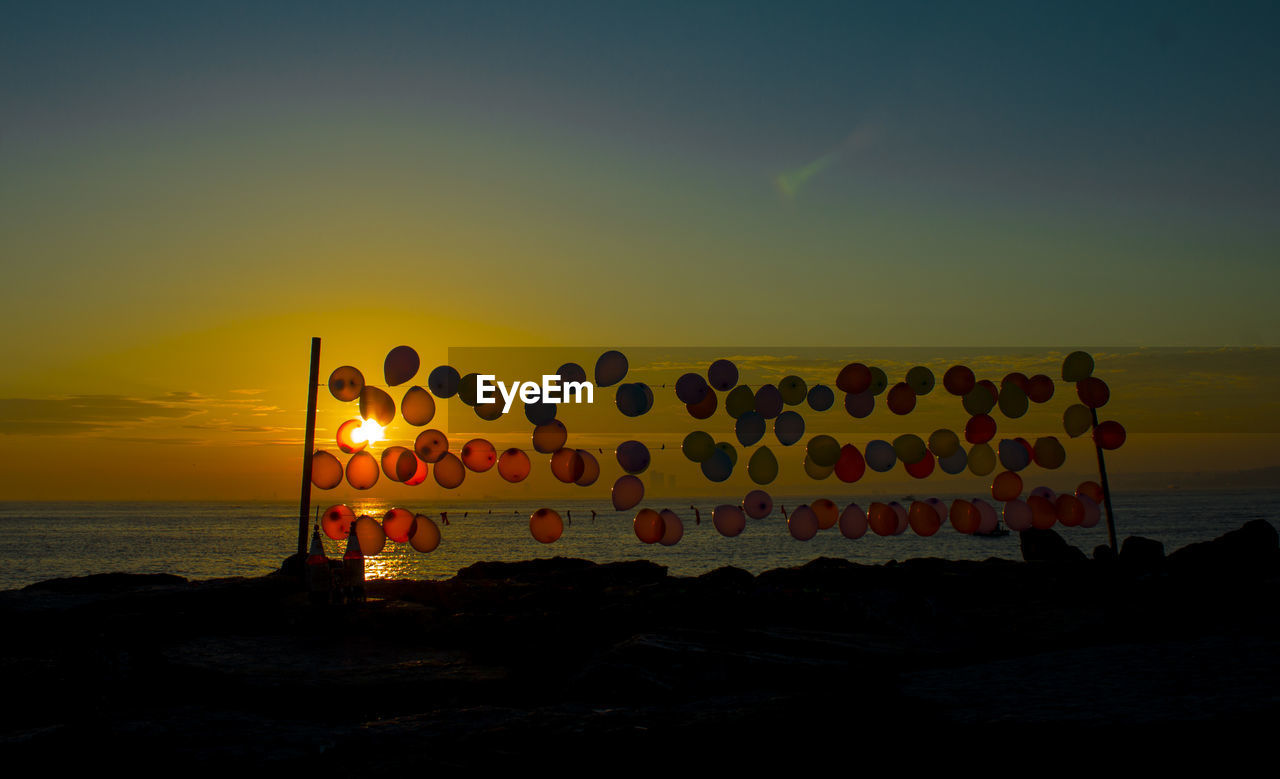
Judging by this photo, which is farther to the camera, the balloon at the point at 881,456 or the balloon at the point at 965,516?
the balloon at the point at 965,516

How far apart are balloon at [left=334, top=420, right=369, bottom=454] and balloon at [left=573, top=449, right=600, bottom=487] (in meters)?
2.79

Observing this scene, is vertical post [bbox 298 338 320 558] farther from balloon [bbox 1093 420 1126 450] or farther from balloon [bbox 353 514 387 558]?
balloon [bbox 1093 420 1126 450]

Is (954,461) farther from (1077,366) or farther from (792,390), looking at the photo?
(792,390)

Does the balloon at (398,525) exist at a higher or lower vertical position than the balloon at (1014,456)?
lower

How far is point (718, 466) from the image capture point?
439 inches

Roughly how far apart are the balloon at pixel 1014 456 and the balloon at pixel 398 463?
26.6 ft

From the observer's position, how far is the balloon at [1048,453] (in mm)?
12133

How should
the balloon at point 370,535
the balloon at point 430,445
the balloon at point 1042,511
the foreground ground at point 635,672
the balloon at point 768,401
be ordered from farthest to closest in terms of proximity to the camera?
1. the balloon at point 1042,511
2. the balloon at point 768,401
3. the balloon at point 430,445
4. the balloon at point 370,535
5. the foreground ground at point 635,672

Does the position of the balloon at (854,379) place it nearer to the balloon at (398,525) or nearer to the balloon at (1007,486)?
the balloon at (1007,486)

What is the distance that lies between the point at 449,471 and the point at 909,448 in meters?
6.24

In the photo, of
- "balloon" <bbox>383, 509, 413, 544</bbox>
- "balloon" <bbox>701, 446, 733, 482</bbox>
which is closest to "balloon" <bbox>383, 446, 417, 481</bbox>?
"balloon" <bbox>383, 509, 413, 544</bbox>

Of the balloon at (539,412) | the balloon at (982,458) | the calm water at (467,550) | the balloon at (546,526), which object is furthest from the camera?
the calm water at (467,550)

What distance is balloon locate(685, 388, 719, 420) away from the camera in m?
11.5

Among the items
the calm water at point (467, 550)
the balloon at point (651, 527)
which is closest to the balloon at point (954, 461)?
the balloon at point (651, 527)
